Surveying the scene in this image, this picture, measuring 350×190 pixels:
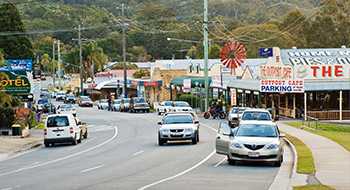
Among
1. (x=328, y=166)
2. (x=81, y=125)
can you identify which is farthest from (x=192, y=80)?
(x=328, y=166)

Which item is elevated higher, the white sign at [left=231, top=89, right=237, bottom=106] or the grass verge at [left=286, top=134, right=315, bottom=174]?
the white sign at [left=231, top=89, right=237, bottom=106]

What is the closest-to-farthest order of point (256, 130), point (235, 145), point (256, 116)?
point (235, 145), point (256, 130), point (256, 116)

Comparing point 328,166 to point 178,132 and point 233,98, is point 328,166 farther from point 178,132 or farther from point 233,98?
point 233,98

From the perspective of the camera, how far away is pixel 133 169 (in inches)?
693

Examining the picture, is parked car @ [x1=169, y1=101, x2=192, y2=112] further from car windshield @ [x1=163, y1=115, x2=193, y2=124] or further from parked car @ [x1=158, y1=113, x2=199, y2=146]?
parked car @ [x1=158, y1=113, x2=199, y2=146]

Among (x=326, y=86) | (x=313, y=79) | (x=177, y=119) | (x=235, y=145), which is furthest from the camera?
(x=313, y=79)

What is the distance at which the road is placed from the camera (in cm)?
1440

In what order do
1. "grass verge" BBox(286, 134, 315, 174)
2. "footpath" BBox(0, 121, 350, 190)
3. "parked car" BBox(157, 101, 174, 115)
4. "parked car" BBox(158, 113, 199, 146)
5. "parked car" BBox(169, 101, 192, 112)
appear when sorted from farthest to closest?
"parked car" BBox(157, 101, 174, 115) → "parked car" BBox(169, 101, 192, 112) → "parked car" BBox(158, 113, 199, 146) → "grass verge" BBox(286, 134, 315, 174) → "footpath" BBox(0, 121, 350, 190)

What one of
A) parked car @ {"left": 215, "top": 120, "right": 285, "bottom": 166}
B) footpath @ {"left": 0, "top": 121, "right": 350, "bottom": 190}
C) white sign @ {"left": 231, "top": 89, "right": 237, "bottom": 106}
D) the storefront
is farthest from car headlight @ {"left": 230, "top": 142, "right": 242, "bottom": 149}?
white sign @ {"left": 231, "top": 89, "right": 237, "bottom": 106}

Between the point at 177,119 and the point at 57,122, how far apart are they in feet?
22.8

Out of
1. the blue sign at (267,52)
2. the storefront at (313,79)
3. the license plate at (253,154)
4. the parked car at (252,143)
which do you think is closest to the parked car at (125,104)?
the storefront at (313,79)

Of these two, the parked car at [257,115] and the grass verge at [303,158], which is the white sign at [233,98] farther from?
the grass verge at [303,158]

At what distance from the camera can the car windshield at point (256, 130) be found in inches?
707

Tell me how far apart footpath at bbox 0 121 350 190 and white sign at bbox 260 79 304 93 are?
13.4 metres
